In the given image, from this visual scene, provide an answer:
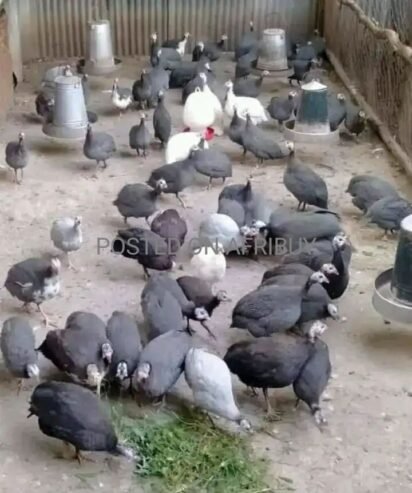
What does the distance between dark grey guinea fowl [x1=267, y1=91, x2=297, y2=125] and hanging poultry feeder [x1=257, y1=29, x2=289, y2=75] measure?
1.21 m

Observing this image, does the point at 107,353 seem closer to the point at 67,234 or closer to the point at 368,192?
the point at 67,234

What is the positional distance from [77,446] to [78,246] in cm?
138

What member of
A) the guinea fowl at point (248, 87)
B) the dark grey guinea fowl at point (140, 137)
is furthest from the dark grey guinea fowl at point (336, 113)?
the dark grey guinea fowl at point (140, 137)

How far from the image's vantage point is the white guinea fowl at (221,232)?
12.8ft

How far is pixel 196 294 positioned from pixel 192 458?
79cm

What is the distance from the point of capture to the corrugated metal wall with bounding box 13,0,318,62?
6938 millimetres

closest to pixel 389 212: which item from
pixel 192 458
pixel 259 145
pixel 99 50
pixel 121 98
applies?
pixel 259 145

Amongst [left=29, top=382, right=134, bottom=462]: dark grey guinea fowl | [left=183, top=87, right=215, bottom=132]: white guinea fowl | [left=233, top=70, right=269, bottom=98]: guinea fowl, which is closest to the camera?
[left=29, top=382, right=134, bottom=462]: dark grey guinea fowl

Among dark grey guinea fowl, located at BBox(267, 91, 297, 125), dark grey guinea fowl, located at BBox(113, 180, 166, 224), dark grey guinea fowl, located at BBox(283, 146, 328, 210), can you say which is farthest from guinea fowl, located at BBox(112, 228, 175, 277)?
dark grey guinea fowl, located at BBox(267, 91, 297, 125)

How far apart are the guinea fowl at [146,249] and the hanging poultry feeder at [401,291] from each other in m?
0.85

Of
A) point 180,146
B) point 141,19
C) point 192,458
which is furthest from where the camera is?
point 141,19

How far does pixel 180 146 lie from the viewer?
4.77m

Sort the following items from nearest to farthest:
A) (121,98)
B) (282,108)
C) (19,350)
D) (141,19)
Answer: (19,350), (282,108), (121,98), (141,19)

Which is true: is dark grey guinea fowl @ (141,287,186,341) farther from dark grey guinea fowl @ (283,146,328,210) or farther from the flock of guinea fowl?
dark grey guinea fowl @ (283,146,328,210)
